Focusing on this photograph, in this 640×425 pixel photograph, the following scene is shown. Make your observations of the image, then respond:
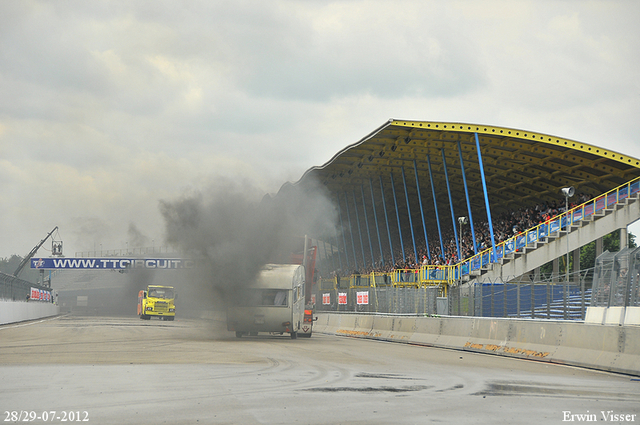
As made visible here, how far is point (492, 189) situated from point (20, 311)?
33346mm

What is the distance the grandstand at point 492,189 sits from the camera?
35.0m

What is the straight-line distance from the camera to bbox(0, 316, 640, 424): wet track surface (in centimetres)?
798

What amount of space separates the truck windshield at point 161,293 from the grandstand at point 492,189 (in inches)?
505

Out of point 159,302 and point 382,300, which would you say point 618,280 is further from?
point 159,302

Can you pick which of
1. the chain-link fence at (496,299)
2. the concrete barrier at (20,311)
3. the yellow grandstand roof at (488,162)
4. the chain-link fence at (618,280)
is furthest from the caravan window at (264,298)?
the concrete barrier at (20,311)

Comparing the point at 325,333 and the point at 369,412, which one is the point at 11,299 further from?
the point at 369,412

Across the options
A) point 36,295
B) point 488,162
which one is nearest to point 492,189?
point 488,162

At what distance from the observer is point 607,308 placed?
1482cm

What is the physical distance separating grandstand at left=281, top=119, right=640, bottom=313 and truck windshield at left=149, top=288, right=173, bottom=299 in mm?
12836

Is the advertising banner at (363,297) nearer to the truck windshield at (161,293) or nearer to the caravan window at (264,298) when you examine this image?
the caravan window at (264,298)

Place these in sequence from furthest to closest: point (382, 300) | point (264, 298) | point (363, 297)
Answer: point (363, 297)
point (382, 300)
point (264, 298)

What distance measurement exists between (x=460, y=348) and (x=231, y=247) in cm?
922

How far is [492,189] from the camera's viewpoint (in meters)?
53.8

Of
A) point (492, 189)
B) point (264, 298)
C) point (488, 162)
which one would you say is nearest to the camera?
point (264, 298)
